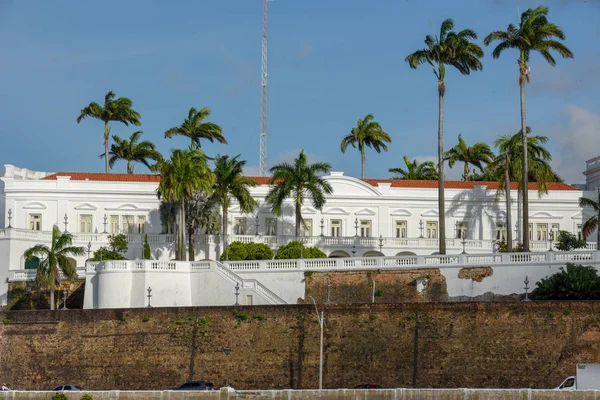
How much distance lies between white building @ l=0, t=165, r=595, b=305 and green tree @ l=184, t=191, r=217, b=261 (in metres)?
1.00

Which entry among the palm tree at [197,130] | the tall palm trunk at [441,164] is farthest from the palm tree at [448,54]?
the palm tree at [197,130]

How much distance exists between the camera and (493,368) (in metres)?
57.0

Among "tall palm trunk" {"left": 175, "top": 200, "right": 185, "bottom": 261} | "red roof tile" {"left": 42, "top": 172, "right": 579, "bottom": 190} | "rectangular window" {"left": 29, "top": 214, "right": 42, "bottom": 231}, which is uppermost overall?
"red roof tile" {"left": 42, "top": 172, "right": 579, "bottom": 190}

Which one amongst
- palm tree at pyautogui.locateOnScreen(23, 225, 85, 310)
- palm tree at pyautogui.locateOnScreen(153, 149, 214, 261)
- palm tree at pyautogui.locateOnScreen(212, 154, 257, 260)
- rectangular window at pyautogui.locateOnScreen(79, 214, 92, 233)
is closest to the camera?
palm tree at pyautogui.locateOnScreen(23, 225, 85, 310)

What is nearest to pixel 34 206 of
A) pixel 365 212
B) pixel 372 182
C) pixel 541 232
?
pixel 365 212

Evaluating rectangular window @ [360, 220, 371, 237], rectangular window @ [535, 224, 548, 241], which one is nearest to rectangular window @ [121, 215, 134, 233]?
rectangular window @ [360, 220, 371, 237]

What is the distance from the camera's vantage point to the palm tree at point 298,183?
79500 millimetres

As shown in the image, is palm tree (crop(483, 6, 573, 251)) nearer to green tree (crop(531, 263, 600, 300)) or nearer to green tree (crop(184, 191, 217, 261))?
green tree (crop(531, 263, 600, 300))

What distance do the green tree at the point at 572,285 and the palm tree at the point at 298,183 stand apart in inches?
844

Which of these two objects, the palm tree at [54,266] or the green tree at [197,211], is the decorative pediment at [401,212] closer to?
the green tree at [197,211]

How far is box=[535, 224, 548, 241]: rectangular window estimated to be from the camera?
85.8 meters

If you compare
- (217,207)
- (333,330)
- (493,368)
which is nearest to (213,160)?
(217,207)

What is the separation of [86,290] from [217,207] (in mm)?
15505

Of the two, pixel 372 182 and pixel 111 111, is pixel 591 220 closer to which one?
pixel 372 182
